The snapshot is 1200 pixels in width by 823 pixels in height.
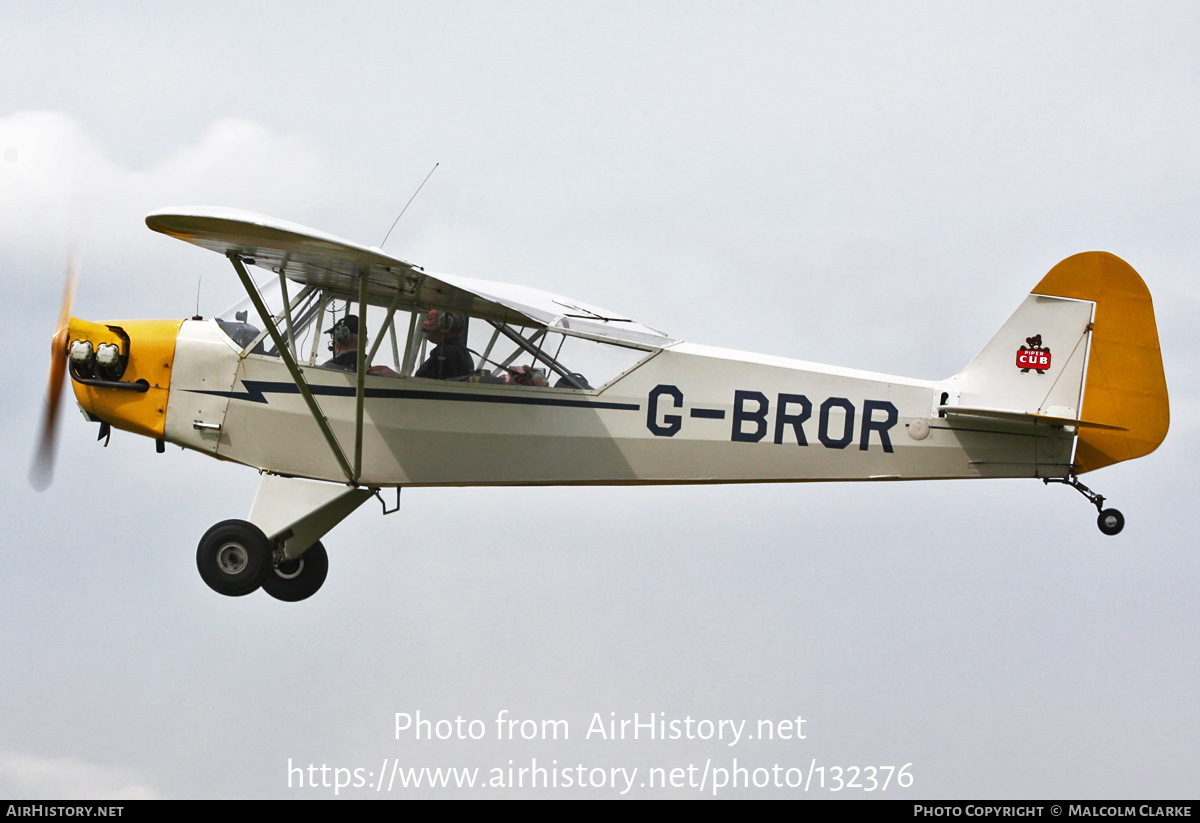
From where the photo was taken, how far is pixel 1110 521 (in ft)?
28.9

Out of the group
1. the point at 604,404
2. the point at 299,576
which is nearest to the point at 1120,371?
the point at 604,404

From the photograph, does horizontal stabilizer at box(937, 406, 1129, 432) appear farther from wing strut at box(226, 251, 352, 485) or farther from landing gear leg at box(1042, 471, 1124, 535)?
wing strut at box(226, 251, 352, 485)

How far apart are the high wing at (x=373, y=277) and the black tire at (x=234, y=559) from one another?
1.81 metres

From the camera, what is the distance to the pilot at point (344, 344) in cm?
912

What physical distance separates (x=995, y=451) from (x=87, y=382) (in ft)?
21.1

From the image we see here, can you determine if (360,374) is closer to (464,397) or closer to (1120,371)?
(464,397)

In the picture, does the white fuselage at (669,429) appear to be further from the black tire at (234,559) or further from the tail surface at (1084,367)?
the black tire at (234,559)

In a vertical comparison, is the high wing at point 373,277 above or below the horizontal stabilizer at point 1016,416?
above

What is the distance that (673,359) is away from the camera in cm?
909

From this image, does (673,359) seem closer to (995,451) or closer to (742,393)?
(742,393)

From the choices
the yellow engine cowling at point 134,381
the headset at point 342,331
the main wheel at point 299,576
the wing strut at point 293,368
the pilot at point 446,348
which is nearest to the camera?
the wing strut at point 293,368

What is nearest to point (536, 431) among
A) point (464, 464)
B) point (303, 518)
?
point (464, 464)

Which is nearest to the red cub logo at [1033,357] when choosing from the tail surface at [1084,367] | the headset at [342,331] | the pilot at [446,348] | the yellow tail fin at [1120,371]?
the tail surface at [1084,367]

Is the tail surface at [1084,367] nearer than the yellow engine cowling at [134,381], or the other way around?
the tail surface at [1084,367]
